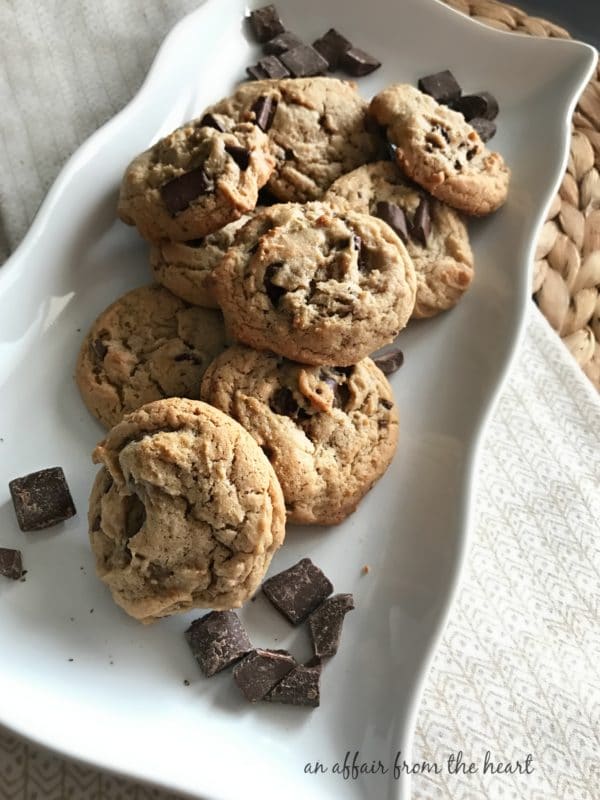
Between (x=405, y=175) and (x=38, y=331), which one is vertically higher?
(x=405, y=175)

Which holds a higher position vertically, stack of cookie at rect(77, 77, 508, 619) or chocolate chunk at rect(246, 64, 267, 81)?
chocolate chunk at rect(246, 64, 267, 81)

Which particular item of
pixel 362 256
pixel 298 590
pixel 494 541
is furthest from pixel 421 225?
pixel 298 590

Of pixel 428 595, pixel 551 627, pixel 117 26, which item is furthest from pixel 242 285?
pixel 117 26

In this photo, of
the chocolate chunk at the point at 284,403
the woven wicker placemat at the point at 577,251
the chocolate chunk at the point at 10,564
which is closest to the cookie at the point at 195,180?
the chocolate chunk at the point at 284,403

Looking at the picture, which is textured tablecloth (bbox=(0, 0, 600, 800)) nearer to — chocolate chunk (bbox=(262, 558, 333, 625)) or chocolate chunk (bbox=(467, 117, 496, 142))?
chocolate chunk (bbox=(262, 558, 333, 625))

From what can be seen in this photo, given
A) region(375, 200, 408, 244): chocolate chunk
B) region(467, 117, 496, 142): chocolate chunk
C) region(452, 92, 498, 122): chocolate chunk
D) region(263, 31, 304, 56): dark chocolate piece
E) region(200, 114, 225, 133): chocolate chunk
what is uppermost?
region(263, 31, 304, 56): dark chocolate piece

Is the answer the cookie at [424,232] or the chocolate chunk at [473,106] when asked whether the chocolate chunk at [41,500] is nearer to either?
the cookie at [424,232]

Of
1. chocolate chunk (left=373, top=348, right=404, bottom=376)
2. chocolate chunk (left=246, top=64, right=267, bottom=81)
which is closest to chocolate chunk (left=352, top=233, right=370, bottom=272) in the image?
chocolate chunk (left=373, top=348, right=404, bottom=376)

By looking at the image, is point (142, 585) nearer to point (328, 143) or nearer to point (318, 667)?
point (318, 667)
